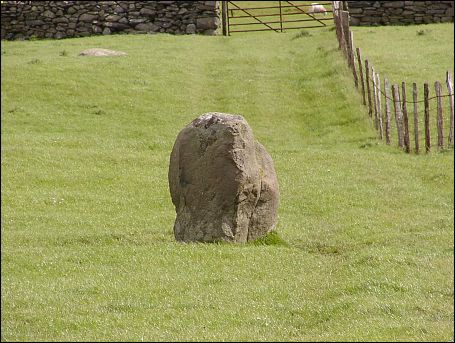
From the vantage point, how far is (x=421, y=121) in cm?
3391

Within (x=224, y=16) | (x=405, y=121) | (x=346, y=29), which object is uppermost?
(x=224, y=16)

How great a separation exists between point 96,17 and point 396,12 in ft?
59.9

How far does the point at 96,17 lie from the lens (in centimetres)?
5525

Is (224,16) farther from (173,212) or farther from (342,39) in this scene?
(173,212)

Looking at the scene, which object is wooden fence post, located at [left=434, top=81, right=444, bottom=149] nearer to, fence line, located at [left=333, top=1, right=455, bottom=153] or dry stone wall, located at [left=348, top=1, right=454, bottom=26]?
fence line, located at [left=333, top=1, right=455, bottom=153]

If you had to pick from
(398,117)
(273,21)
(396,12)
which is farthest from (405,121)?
(273,21)

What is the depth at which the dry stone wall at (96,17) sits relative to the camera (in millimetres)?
55188

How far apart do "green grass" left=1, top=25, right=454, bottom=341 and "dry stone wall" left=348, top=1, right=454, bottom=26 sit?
29.1 ft

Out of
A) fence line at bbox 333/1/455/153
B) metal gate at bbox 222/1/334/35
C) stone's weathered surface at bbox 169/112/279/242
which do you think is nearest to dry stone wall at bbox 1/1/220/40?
metal gate at bbox 222/1/334/35

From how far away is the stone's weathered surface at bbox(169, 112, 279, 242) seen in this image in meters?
19.2

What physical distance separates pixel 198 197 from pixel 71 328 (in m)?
6.33

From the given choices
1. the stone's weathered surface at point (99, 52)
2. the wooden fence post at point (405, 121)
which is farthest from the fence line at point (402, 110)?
the stone's weathered surface at point (99, 52)

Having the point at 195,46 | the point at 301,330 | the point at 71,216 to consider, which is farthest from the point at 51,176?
the point at 195,46

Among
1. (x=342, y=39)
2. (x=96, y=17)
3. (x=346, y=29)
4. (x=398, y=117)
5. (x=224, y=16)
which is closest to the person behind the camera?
(x=398, y=117)
